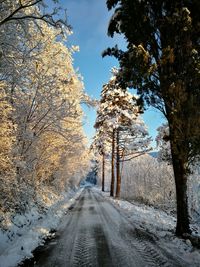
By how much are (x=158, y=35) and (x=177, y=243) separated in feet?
24.9

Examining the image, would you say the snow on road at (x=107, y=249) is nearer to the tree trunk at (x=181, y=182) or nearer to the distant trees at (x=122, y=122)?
the tree trunk at (x=181, y=182)

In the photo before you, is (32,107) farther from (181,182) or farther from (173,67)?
(181,182)

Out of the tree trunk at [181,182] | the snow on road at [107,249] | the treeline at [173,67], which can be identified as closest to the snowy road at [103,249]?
the snow on road at [107,249]

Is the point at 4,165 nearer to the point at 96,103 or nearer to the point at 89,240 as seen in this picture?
the point at 89,240

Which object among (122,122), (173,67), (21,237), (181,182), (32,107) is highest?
(122,122)

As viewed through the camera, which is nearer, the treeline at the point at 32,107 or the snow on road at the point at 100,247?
the snow on road at the point at 100,247

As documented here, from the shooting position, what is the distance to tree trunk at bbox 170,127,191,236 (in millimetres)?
9820

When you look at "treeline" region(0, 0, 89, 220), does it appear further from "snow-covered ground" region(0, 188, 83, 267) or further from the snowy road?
the snowy road

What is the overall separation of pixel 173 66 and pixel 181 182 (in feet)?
14.4

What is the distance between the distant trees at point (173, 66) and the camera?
31.0ft

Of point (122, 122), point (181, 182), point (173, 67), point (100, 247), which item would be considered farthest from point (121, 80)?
point (122, 122)

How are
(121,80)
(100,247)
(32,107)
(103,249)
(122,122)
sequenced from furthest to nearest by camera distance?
(122,122) < (32,107) < (121,80) < (100,247) < (103,249)

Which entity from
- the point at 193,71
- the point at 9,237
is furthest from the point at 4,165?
the point at 193,71

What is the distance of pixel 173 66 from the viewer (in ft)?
33.6
